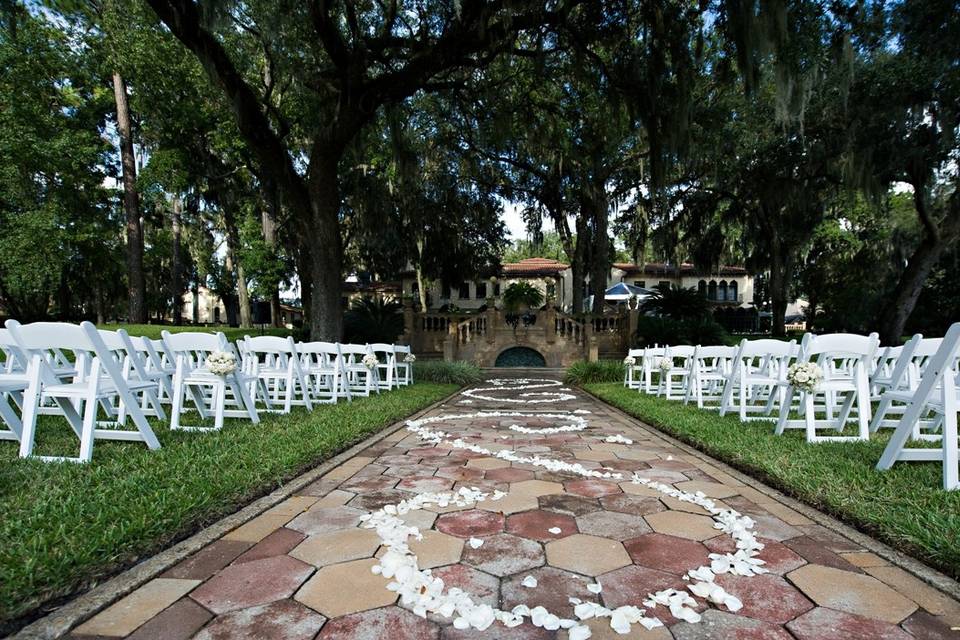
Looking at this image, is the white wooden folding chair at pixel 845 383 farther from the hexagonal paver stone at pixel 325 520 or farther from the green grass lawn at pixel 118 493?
the green grass lawn at pixel 118 493

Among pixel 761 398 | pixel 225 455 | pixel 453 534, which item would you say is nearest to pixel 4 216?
pixel 225 455

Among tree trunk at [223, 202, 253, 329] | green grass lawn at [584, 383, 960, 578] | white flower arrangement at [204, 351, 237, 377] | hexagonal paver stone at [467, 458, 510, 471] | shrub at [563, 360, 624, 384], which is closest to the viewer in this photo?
green grass lawn at [584, 383, 960, 578]

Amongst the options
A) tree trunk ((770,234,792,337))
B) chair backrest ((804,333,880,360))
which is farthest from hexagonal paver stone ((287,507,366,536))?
tree trunk ((770,234,792,337))

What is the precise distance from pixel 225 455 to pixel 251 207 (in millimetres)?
15050

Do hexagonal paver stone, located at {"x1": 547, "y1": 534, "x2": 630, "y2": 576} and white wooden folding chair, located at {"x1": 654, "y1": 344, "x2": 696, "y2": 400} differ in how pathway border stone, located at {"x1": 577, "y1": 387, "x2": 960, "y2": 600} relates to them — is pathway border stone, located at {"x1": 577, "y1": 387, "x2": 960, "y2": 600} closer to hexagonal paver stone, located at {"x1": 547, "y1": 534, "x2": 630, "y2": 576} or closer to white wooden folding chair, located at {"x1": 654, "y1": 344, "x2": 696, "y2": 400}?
hexagonal paver stone, located at {"x1": 547, "y1": 534, "x2": 630, "y2": 576}

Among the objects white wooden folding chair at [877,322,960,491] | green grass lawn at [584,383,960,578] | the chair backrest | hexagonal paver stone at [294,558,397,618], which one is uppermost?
the chair backrest

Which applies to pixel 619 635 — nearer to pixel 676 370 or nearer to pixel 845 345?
pixel 845 345

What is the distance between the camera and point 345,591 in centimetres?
181

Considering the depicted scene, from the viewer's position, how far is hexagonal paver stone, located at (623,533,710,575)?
80.1 inches

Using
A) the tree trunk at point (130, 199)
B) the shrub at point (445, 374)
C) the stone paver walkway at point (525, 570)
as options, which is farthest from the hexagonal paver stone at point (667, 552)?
the tree trunk at point (130, 199)

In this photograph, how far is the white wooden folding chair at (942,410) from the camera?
2680mm

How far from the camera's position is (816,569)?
200 cm

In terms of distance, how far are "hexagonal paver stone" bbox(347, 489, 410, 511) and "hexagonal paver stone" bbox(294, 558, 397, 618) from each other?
2.38ft

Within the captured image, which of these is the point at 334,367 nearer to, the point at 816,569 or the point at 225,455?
the point at 225,455
